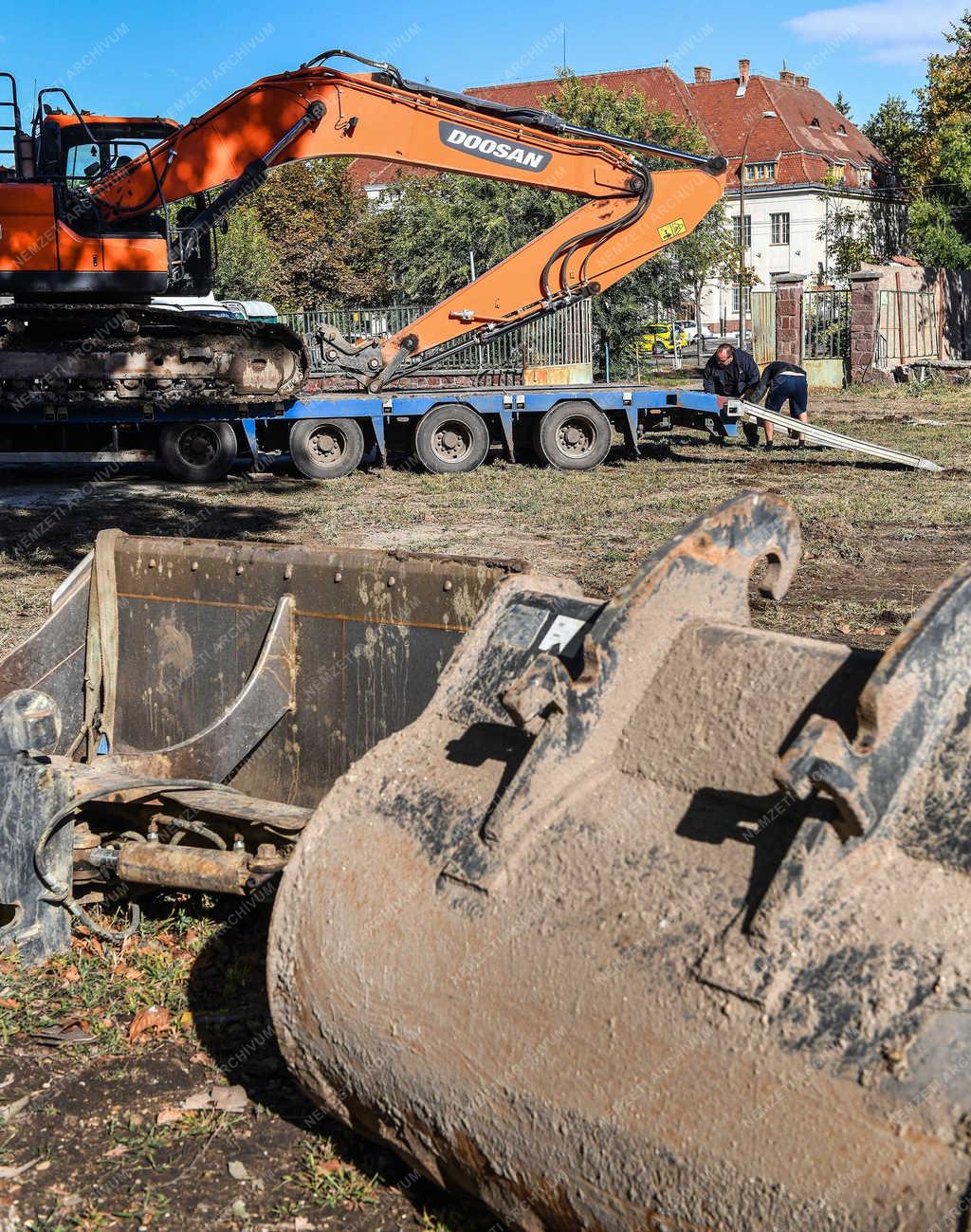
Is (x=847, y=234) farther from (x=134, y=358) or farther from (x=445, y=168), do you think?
(x=134, y=358)

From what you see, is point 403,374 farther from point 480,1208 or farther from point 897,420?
point 480,1208

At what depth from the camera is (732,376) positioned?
16.0m

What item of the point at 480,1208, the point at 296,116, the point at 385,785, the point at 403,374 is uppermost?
the point at 296,116

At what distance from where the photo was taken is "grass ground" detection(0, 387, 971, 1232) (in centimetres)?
270

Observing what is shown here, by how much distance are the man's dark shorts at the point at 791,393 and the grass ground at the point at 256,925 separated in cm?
90

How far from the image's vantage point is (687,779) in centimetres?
244

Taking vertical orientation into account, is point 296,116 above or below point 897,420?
above

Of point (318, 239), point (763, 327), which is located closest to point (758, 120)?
point (318, 239)

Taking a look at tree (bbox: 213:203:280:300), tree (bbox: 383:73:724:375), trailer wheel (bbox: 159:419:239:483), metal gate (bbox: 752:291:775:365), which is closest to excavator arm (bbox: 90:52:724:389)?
trailer wheel (bbox: 159:419:239:483)

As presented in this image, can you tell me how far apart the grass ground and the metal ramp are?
0.16 meters

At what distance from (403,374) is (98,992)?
1189 cm

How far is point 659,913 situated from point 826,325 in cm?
2644

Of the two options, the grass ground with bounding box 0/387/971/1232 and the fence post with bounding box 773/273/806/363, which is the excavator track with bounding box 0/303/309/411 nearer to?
the grass ground with bounding box 0/387/971/1232

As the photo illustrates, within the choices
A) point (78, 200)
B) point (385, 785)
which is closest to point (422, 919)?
point (385, 785)
